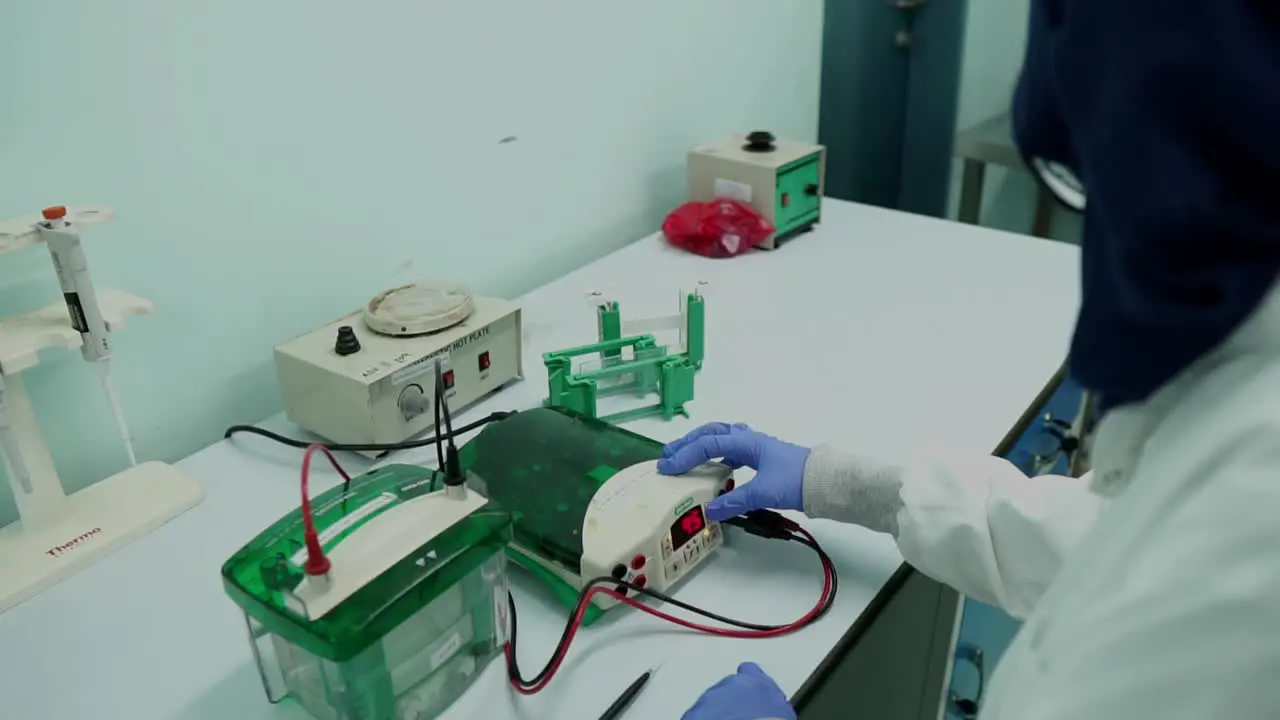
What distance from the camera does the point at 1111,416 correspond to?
0.59 meters

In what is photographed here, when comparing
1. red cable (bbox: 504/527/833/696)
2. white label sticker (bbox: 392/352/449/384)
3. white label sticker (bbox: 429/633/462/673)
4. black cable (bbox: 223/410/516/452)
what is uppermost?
white label sticker (bbox: 392/352/449/384)

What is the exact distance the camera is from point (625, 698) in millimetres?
767

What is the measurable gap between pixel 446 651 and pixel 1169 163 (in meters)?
0.63

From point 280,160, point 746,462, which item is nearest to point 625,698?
point 746,462

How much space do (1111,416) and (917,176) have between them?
2.23 m

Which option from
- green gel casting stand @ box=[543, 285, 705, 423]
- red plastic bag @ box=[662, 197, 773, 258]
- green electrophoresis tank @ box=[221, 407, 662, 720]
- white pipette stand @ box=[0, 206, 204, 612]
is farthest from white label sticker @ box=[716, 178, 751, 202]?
white pipette stand @ box=[0, 206, 204, 612]

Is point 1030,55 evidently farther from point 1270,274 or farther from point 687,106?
point 687,106

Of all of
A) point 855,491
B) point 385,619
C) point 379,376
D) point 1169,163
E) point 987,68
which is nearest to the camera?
point 1169,163

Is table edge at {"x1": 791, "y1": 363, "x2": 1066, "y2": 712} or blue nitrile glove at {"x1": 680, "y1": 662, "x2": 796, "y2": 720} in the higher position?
blue nitrile glove at {"x1": 680, "y1": 662, "x2": 796, "y2": 720}

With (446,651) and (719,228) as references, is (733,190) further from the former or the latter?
(446,651)

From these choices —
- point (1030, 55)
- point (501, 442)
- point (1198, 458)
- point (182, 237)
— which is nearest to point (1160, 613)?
point (1198, 458)

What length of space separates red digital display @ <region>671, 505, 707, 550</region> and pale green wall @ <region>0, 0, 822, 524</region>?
0.66m

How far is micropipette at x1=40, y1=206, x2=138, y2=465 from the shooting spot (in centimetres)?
91

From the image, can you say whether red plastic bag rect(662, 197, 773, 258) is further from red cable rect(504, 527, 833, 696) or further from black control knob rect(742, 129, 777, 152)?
red cable rect(504, 527, 833, 696)
